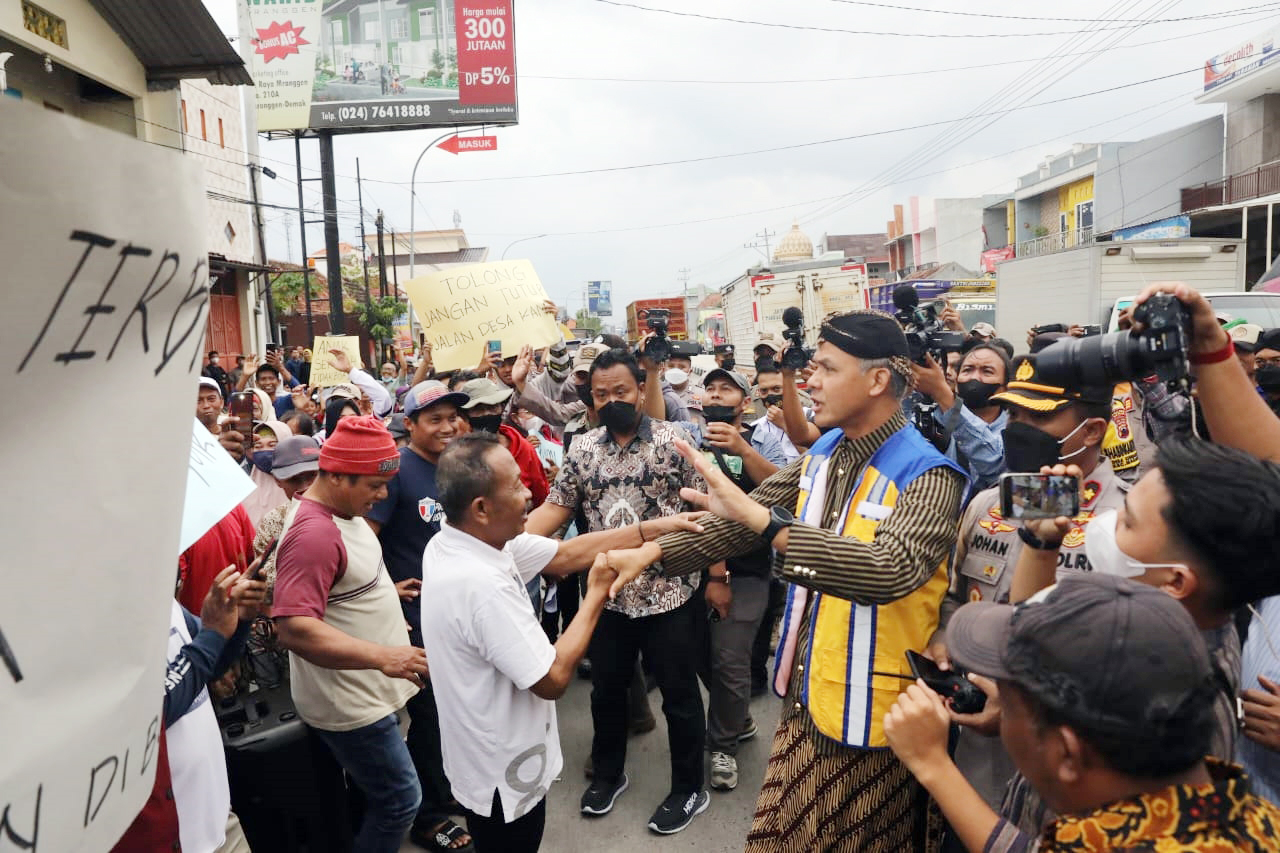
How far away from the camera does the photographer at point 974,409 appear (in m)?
3.79

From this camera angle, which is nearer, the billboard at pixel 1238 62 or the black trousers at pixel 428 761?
the black trousers at pixel 428 761

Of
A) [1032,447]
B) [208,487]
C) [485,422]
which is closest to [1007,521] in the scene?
[1032,447]

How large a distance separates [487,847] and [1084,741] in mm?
2013

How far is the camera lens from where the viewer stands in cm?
194

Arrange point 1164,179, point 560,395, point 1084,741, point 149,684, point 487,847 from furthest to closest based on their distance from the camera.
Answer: point 1164,179 < point 560,395 < point 487,847 < point 1084,741 < point 149,684

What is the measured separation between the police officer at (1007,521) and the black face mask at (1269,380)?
158 centimetres

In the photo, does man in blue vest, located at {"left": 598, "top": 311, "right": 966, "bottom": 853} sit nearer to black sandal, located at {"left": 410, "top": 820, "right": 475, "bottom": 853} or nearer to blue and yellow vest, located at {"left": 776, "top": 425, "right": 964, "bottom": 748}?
blue and yellow vest, located at {"left": 776, "top": 425, "right": 964, "bottom": 748}

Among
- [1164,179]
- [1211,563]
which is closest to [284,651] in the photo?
[1211,563]

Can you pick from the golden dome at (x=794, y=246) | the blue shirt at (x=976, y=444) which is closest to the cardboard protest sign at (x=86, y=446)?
the blue shirt at (x=976, y=444)

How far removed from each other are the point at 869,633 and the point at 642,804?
2159 mm

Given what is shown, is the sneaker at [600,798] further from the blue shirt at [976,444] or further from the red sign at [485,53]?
the red sign at [485,53]

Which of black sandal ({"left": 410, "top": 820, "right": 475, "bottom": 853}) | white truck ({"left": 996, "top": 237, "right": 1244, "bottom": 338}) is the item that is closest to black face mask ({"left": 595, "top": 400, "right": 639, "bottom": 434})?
black sandal ({"left": 410, "top": 820, "right": 475, "bottom": 853})

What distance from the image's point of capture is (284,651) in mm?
3314

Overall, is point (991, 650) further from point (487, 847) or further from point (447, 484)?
point (487, 847)
